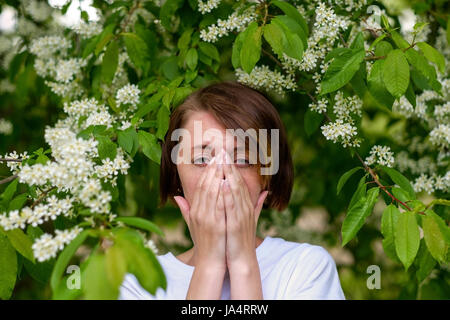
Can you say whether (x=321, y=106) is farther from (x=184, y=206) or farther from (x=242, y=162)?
(x=184, y=206)

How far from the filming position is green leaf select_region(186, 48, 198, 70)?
189 cm

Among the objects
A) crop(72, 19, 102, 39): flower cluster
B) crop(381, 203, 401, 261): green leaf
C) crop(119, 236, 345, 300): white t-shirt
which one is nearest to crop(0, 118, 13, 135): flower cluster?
crop(72, 19, 102, 39): flower cluster

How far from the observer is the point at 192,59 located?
191 cm

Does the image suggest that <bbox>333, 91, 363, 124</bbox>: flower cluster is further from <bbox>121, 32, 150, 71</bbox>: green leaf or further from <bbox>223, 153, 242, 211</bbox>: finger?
<bbox>121, 32, 150, 71</bbox>: green leaf

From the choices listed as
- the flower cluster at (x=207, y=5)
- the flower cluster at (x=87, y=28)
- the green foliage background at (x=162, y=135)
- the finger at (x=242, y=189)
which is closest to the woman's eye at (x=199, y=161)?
the finger at (x=242, y=189)

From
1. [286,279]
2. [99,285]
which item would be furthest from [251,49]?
[99,285]

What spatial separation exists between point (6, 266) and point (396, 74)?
1.29 meters

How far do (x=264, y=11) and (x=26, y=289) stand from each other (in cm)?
291

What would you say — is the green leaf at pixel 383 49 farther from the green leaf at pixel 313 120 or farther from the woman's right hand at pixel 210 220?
the woman's right hand at pixel 210 220

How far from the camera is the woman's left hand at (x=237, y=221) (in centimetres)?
140

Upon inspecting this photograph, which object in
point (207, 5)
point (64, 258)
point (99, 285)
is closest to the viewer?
point (99, 285)

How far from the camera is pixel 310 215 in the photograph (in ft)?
12.2
